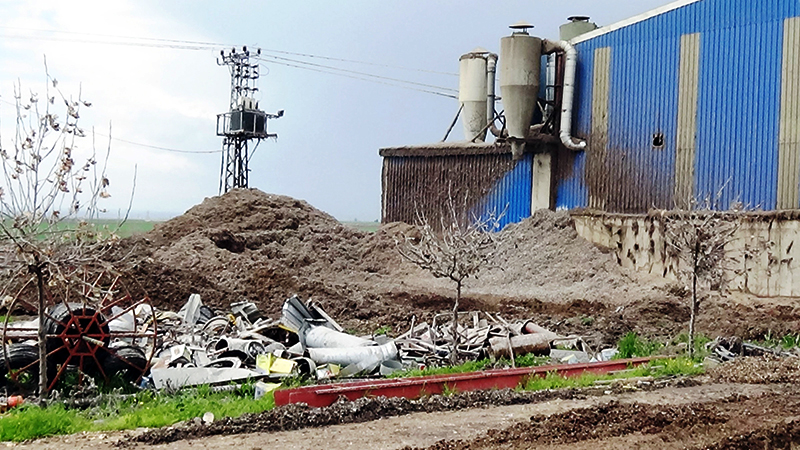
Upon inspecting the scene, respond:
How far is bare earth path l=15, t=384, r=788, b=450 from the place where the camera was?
8.23 m

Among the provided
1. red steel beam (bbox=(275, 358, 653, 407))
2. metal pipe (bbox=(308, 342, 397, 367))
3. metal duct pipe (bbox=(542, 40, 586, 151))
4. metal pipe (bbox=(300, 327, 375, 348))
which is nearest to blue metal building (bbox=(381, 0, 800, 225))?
metal duct pipe (bbox=(542, 40, 586, 151))

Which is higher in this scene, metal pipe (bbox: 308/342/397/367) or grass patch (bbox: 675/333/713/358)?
grass patch (bbox: 675/333/713/358)

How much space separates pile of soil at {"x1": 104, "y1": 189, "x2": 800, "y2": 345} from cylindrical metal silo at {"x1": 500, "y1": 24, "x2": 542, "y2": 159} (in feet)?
10.4

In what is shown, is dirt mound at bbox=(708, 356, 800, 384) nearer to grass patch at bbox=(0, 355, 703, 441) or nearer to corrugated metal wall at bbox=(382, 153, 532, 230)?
grass patch at bbox=(0, 355, 703, 441)

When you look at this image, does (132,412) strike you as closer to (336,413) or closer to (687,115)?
(336,413)

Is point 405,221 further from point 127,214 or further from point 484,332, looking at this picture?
point 127,214

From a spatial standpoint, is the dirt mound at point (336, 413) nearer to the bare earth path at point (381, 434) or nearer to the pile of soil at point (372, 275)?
the bare earth path at point (381, 434)

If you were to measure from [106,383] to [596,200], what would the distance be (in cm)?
1961

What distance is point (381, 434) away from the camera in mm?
8609

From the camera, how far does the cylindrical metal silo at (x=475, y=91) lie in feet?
114

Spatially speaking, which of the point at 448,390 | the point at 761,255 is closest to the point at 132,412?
the point at 448,390

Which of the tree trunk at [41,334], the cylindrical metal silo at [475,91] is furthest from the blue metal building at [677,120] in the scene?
the tree trunk at [41,334]

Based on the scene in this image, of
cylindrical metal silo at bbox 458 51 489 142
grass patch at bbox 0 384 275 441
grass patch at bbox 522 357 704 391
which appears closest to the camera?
grass patch at bbox 0 384 275 441

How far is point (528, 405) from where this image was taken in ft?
33.8
